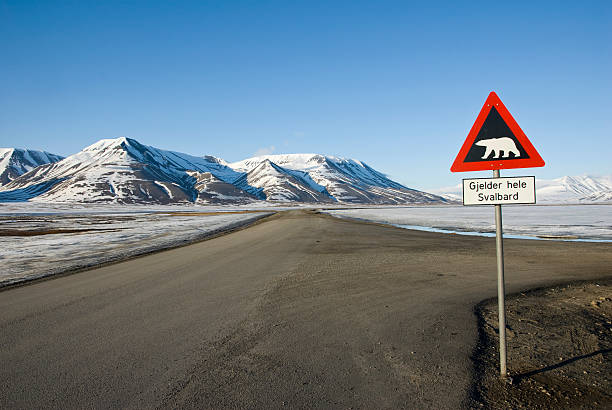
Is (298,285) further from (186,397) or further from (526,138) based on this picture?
(526,138)

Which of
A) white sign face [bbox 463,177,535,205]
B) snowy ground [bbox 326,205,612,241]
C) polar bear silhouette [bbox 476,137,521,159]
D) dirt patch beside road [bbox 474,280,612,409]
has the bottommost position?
snowy ground [bbox 326,205,612,241]

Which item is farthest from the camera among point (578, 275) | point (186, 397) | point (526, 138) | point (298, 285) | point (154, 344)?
point (578, 275)

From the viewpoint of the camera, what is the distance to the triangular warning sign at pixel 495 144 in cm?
411

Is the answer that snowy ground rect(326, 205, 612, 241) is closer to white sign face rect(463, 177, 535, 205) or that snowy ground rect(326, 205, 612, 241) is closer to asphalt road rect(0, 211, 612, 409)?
asphalt road rect(0, 211, 612, 409)

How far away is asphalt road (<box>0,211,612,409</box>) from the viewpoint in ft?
12.5

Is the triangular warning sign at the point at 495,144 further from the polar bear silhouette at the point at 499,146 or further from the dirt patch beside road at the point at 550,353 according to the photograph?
the dirt patch beside road at the point at 550,353

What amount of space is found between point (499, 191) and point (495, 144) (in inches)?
23.5

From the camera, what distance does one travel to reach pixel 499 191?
4.01 meters

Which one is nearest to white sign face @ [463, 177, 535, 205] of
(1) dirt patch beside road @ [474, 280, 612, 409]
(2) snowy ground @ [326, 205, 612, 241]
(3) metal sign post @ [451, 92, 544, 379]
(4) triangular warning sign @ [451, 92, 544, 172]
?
(3) metal sign post @ [451, 92, 544, 379]

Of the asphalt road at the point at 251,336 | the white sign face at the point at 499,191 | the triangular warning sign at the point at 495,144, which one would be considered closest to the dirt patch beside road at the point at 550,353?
the asphalt road at the point at 251,336

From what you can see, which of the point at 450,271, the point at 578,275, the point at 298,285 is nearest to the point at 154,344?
the point at 298,285

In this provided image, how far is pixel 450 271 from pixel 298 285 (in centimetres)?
466

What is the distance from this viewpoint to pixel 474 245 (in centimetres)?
1736

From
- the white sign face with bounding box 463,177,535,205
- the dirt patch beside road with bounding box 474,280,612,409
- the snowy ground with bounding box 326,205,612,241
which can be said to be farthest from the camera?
the snowy ground with bounding box 326,205,612,241
